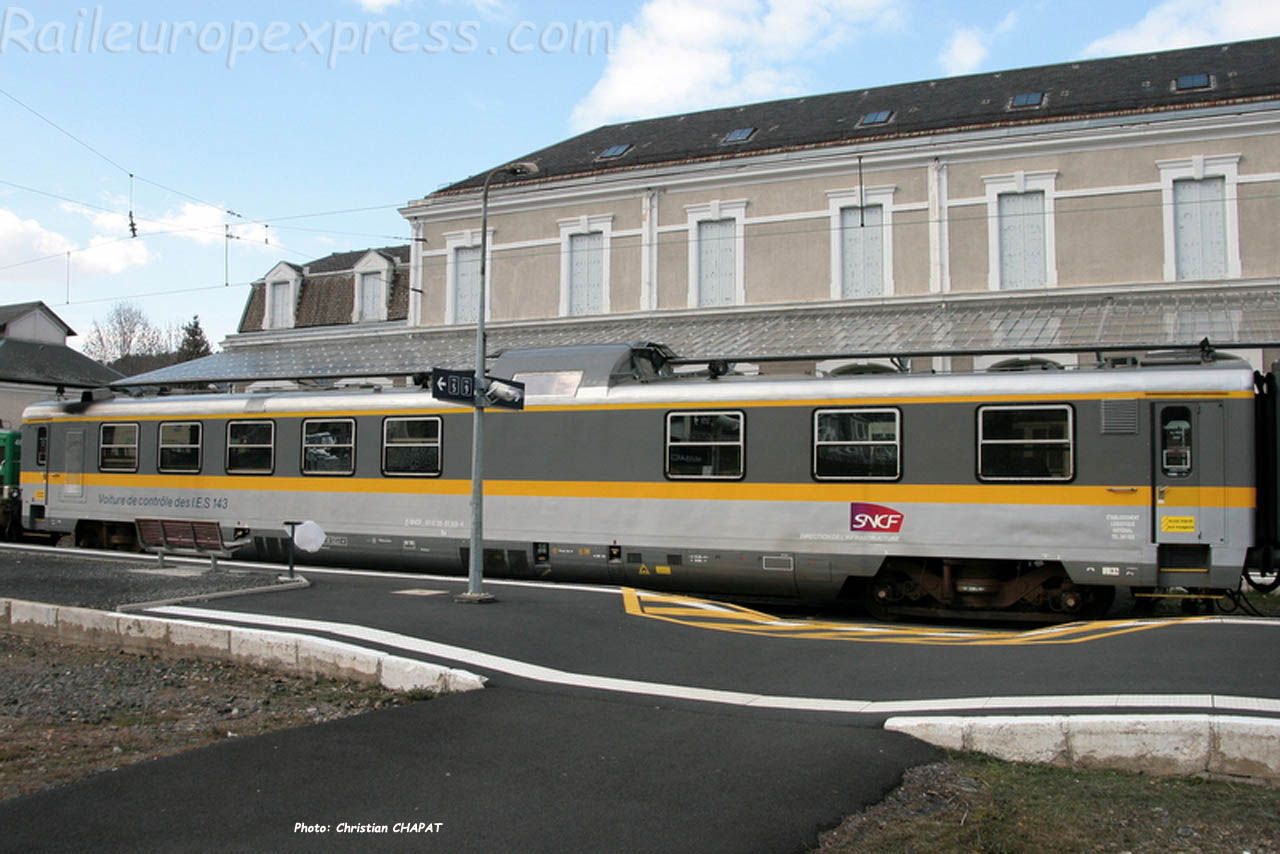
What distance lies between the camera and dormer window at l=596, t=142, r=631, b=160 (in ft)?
98.5

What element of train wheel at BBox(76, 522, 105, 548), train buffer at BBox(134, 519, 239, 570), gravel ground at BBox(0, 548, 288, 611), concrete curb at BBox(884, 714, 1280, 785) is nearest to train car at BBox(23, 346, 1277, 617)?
train buffer at BBox(134, 519, 239, 570)

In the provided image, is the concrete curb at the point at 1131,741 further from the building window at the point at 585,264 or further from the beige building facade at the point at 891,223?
the building window at the point at 585,264

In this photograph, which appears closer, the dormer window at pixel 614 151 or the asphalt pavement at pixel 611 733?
the asphalt pavement at pixel 611 733

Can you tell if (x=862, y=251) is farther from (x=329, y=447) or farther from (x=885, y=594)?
(x=329, y=447)

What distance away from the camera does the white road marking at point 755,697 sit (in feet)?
22.3

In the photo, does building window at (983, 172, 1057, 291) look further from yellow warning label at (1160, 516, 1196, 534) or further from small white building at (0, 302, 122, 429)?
small white building at (0, 302, 122, 429)

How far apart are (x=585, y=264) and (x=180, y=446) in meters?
12.9

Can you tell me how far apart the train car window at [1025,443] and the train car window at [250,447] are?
1166 cm

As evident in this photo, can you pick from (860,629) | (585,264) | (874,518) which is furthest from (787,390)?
(585,264)

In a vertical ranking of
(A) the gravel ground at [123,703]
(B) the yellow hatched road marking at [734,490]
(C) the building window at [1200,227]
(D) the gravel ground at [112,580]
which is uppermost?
(C) the building window at [1200,227]

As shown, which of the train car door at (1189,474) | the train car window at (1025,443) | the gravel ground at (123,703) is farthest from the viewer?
the train car window at (1025,443)

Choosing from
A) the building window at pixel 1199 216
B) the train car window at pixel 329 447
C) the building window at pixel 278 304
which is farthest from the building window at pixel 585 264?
the building window at pixel 278 304

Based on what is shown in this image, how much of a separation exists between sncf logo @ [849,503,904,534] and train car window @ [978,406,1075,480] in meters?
1.16

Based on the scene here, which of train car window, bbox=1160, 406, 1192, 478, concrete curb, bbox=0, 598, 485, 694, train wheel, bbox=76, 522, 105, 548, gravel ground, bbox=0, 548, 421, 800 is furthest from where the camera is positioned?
train wheel, bbox=76, 522, 105, 548
